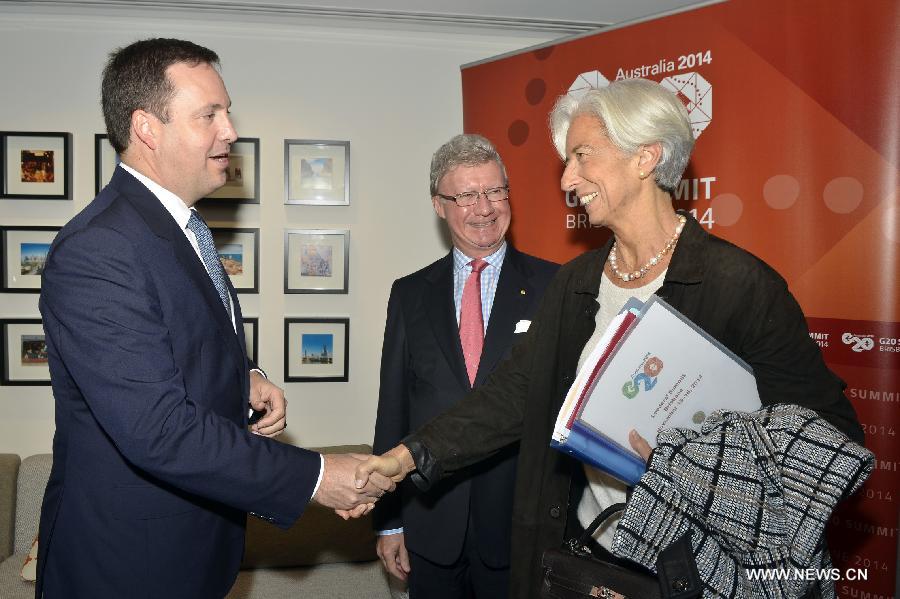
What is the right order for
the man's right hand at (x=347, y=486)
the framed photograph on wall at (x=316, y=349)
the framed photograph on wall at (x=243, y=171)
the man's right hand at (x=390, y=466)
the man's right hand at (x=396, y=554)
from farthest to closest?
the framed photograph on wall at (x=316, y=349) → the framed photograph on wall at (x=243, y=171) → the man's right hand at (x=396, y=554) → the man's right hand at (x=390, y=466) → the man's right hand at (x=347, y=486)

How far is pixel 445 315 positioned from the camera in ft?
8.77

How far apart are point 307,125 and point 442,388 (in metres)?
2.24

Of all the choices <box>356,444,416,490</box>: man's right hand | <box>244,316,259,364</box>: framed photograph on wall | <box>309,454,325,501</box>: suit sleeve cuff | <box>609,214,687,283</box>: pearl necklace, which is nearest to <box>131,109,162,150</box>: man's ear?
<box>309,454,325,501</box>: suit sleeve cuff

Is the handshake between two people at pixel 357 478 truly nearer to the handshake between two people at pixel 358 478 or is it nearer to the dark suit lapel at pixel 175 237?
the handshake between two people at pixel 358 478

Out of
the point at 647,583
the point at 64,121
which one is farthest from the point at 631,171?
the point at 64,121

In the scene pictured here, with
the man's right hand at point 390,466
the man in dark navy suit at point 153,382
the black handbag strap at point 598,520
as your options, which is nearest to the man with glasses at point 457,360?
the man's right hand at point 390,466

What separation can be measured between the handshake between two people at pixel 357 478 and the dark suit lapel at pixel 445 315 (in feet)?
1.40

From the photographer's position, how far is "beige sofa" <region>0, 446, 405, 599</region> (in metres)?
3.54

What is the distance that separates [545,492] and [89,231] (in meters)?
1.30

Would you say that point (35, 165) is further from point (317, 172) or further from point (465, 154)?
point (465, 154)

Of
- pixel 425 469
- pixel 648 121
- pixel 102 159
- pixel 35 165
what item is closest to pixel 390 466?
pixel 425 469

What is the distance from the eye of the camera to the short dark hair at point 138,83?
1896mm

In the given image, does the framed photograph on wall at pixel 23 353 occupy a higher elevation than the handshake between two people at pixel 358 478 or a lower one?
higher

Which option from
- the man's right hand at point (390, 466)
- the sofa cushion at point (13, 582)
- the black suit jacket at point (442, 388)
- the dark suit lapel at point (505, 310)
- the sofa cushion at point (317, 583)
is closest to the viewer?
the man's right hand at point (390, 466)
